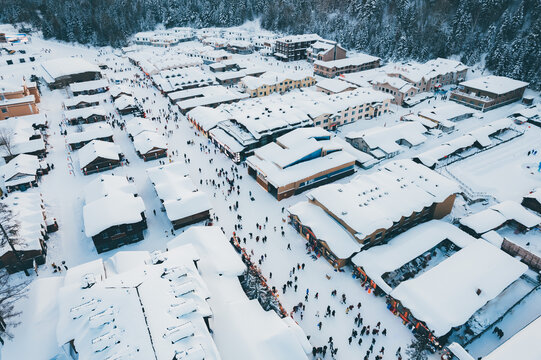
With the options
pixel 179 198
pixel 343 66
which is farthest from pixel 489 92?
pixel 179 198

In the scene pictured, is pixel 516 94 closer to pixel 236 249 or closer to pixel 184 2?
pixel 236 249

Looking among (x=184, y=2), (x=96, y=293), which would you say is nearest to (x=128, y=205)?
(x=96, y=293)

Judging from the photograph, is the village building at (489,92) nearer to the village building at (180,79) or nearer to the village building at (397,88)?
the village building at (397,88)

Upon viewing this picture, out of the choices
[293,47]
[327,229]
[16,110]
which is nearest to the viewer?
[327,229]

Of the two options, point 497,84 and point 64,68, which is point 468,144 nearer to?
point 497,84

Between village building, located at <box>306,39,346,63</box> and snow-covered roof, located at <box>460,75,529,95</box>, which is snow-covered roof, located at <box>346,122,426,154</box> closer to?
snow-covered roof, located at <box>460,75,529,95</box>

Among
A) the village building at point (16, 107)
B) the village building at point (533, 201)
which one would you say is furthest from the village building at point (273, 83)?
the village building at point (533, 201)
